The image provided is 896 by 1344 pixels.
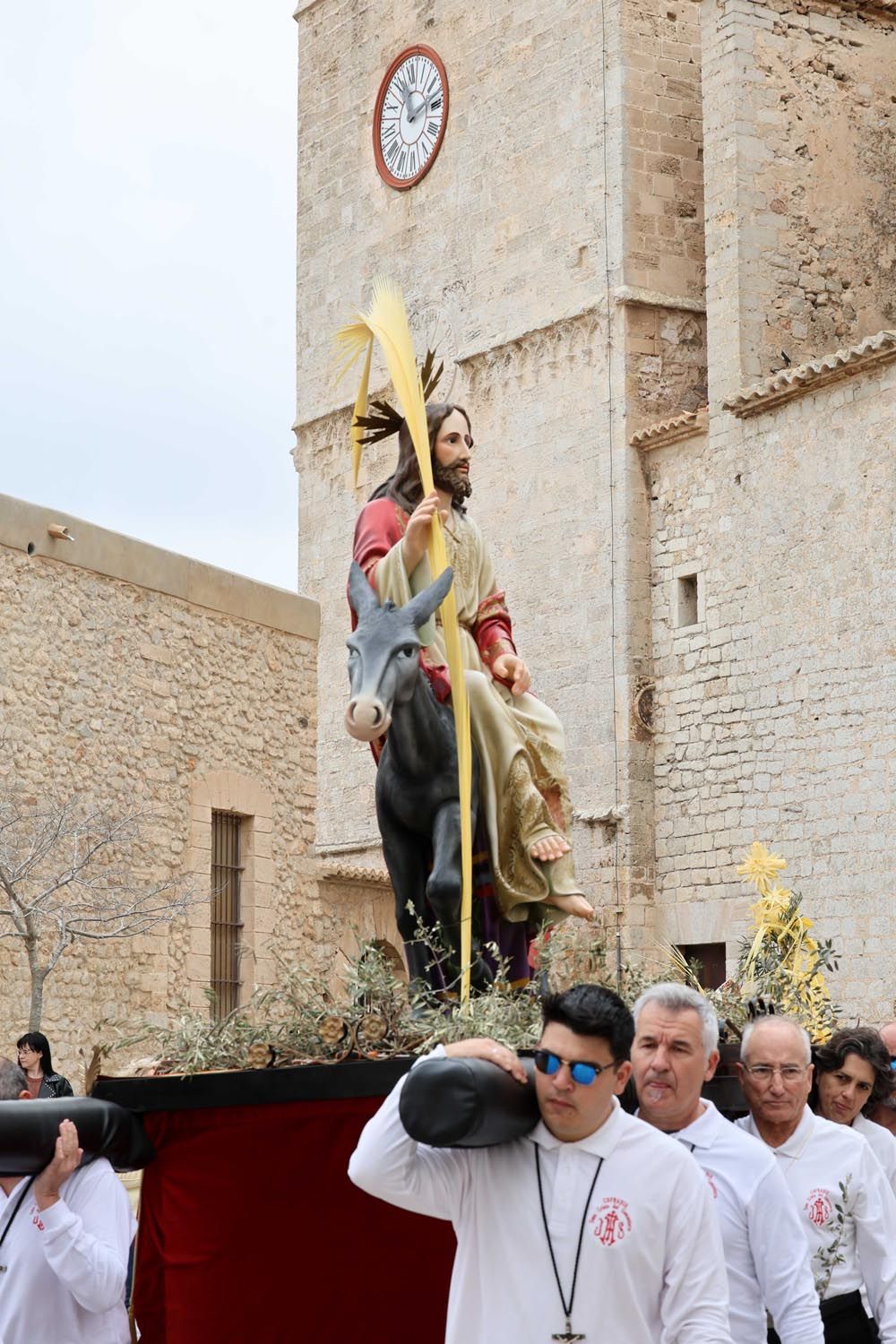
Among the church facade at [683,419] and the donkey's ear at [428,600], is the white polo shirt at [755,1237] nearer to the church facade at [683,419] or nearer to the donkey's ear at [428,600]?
the donkey's ear at [428,600]

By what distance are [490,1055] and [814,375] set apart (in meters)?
15.7

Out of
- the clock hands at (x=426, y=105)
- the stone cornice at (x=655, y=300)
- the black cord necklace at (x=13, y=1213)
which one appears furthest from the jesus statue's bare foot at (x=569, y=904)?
the clock hands at (x=426, y=105)

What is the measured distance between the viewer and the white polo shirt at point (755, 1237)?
14.8ft

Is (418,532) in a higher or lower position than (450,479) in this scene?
lower

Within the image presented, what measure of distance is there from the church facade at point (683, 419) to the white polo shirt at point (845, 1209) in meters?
13.2

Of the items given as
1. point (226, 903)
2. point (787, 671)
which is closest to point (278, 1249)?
point (226, 903)

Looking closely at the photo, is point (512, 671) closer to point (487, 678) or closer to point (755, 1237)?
point (487, 678)

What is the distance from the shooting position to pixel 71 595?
16000mm

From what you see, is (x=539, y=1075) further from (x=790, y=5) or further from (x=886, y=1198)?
(x=790, y=5)

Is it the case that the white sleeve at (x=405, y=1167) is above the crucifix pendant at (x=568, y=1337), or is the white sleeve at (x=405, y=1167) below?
above

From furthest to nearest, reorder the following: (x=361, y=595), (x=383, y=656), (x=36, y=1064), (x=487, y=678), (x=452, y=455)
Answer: (x=36, y=1064) < (x=452, y=455) < (x=487, y=678) < (x=361, y=595) < (x=383, y=656)

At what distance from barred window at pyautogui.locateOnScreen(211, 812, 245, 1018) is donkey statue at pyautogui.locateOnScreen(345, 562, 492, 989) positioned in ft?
36.3

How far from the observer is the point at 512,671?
6.82 meters

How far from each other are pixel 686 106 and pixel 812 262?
2.83 meters
